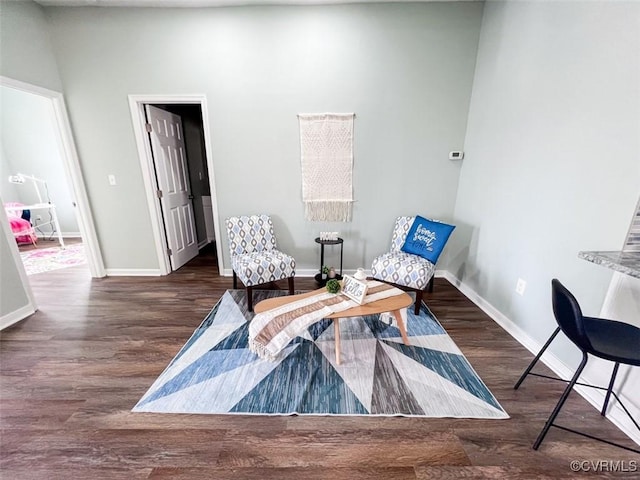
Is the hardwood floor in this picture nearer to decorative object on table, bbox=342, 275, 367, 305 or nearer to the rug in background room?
decorative object on table, bbox=342, 275, 367, 305

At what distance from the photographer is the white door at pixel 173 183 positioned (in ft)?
10.3

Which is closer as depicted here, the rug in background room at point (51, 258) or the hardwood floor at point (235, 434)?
the hardwood floor at point (235, 434)

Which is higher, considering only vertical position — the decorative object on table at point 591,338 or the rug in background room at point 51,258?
the decorative object on table at point 591,338

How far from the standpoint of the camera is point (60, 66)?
2713 millimetres

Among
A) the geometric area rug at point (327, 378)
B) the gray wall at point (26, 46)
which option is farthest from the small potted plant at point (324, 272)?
the gray wall at point (26, 46)

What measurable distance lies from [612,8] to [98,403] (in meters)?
3.81

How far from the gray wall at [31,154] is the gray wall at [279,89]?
284cm

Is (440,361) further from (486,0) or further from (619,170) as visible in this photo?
(486,0)

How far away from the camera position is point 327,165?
298 cm

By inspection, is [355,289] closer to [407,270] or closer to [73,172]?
[407,270]

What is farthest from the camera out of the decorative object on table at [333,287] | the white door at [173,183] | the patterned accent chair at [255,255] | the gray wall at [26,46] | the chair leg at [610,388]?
the white door at [173,183]

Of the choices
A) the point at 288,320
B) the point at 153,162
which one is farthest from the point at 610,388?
the point at 153,162

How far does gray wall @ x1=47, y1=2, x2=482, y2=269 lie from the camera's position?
2621 mm

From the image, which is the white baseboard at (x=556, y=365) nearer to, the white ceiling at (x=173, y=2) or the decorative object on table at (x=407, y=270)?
the decorative object on table at (x=407, y=270)
